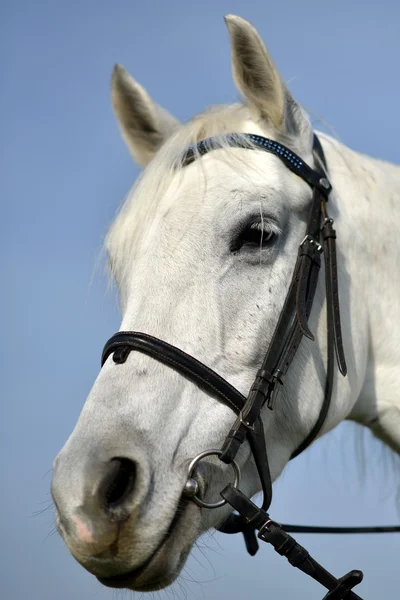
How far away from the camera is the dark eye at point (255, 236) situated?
3.12 metres

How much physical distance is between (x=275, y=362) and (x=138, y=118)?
203 cm

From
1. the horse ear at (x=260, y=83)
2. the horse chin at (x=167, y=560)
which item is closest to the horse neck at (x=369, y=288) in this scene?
the horse ear at (x=260, y=83)

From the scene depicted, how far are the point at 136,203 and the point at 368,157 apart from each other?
5.33ft

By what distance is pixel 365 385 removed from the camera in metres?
3.66

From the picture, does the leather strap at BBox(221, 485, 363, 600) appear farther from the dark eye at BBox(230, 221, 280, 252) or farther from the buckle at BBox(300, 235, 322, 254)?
the buckle at BBox(300, 235, 322, 254)

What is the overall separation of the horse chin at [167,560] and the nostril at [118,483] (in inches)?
9.7

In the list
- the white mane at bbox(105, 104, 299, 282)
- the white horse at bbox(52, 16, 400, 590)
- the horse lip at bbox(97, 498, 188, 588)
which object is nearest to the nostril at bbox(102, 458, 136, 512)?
the white horse at bbox(52, 16, 400, 590)

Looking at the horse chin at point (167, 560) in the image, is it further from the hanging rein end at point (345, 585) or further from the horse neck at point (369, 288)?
the horse neck at point (369, 288)

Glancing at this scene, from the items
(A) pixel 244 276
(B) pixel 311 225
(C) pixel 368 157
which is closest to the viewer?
(A) pixel 244 276

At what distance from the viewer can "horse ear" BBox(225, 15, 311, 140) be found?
11.1 ft

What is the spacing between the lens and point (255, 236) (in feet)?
10.4

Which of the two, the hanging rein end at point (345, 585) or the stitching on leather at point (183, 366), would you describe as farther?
the hanging rein end at point (345, 585)

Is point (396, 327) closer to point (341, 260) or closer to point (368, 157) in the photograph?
point (341, 260)

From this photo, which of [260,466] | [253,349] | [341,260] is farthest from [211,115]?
[260,466]
